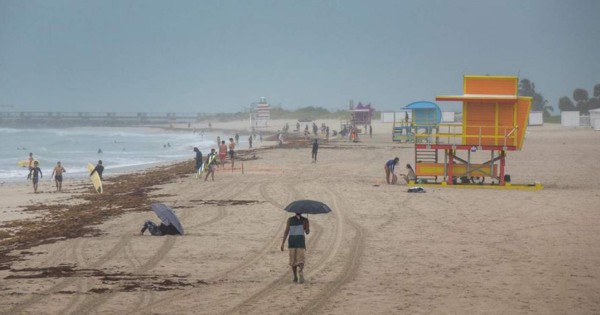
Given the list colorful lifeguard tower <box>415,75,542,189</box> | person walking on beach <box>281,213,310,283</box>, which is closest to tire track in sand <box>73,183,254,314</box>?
person walking on beach <box>281,213,310,283</box>

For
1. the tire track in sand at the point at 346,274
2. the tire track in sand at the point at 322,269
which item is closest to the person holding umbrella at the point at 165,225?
the tire track in sand at the point at 322,269

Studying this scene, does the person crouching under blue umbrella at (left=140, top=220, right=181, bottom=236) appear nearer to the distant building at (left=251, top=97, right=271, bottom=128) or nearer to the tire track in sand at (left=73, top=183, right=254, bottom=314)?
the tire track in sand at (left=73, top=183, right=254, bottom=314)

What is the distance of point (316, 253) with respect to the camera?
1605 cm

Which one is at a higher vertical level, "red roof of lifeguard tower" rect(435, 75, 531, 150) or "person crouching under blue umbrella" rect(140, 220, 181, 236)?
"red roof of lifeguard tower" rect(435, 75, 531, 150)

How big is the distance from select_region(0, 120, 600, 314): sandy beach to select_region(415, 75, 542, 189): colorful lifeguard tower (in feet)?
3.99

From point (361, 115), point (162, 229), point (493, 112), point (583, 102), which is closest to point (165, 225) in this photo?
point (162, 229)

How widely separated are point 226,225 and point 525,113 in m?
12.8

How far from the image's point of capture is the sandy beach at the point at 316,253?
39.2 ft

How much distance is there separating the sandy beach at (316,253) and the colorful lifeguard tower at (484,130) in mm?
1217

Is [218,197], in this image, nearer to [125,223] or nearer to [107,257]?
[125,223]

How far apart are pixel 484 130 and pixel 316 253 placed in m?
13.8

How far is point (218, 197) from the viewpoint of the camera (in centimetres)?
2642

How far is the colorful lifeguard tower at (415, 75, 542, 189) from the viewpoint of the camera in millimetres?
27719

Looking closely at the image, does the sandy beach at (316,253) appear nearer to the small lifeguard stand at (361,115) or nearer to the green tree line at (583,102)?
the small lifeguard stand at (361,115)
